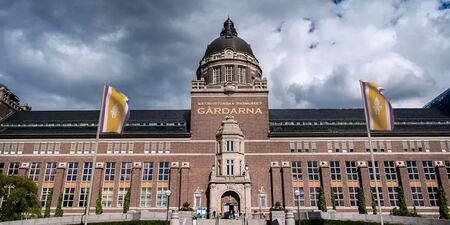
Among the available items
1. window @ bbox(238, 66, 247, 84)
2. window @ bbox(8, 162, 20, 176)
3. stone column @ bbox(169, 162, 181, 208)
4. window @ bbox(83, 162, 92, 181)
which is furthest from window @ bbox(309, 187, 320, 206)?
window @ bbox(8, 162, 20, 176)

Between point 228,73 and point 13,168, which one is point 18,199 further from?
point 228,73

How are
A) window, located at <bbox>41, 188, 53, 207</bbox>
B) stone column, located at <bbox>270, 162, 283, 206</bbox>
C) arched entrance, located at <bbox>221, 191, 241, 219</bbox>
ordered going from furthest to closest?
window, located at <bbox>41, 188, 53, 207</bbox> < stone column, located at <bbox>270, 162, 283, 206</bbox> < arched entrance, located at <bbox>221, 191, 241, 219</bbox>

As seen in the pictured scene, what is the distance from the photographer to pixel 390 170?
5319 cm

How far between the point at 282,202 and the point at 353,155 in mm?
13568

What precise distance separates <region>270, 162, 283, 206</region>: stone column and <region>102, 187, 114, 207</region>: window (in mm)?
24262

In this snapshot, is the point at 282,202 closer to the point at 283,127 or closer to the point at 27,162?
the point at 283,127

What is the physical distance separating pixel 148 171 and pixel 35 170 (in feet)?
57.9

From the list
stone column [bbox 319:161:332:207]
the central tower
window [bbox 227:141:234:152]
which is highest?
the central tower

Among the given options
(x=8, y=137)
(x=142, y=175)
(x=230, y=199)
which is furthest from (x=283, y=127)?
(x=8, y=137)

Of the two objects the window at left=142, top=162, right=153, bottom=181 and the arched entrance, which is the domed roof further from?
the arched entrance

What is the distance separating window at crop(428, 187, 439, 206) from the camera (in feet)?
167

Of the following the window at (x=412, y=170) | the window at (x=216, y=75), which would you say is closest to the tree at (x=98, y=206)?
the window at (x=216, y=75)

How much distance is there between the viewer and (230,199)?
5078 centimetres

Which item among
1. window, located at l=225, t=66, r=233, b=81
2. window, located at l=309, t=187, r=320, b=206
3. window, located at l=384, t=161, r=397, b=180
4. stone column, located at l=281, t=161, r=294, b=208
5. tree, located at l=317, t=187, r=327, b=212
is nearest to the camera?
tree, located at l=317, t=187, r=327, b=212
